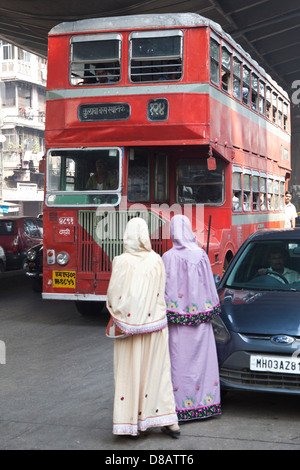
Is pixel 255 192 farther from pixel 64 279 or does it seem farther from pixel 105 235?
pixel 64 279

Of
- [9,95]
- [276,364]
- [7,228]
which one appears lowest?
[276,364]

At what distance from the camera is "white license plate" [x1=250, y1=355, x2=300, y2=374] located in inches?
223

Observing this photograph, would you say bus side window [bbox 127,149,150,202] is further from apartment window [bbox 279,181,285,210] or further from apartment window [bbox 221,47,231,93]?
apartment window [bbox 279,181,285,210]

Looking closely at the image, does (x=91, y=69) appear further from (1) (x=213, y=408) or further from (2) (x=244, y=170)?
(1) (x=213, y=408)

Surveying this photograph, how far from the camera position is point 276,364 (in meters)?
5.69

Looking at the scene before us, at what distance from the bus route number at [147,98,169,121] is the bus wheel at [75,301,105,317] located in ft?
10.3

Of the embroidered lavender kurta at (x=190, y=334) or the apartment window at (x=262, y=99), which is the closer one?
the embroidered lavender kurta at (x=190, y=334)

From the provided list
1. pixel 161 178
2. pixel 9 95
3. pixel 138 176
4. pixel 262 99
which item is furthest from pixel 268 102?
pixel 9 95

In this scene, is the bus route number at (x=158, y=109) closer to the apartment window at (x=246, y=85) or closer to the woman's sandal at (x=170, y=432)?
the apartment window at (x=246, y=85)

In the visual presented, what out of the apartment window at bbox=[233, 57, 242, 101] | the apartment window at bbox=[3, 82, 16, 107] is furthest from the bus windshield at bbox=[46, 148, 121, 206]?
the apartment window at bbox=[3, 82, 16, 107]

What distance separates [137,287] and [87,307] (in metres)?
6.94

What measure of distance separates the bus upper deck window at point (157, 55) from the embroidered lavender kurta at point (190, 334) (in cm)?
553

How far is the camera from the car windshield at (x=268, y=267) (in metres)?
6.82

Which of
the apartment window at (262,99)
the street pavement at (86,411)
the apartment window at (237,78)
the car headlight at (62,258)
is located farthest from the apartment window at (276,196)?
the street pavement at (86,411)
